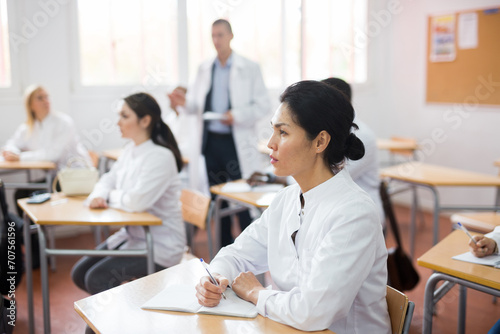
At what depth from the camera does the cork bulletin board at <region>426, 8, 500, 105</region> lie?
14.6 ft

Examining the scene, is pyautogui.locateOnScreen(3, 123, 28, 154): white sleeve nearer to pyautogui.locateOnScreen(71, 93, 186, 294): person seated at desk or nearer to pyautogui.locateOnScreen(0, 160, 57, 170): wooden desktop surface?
pyautogui.locateOnScreen(0, 160, 57, 170): wooden desktop surface

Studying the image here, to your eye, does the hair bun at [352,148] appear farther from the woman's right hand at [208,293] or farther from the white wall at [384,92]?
the white wall at [384,92]

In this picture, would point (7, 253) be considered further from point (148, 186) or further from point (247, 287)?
point (247, 287)

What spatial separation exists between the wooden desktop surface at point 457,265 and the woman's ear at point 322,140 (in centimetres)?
63

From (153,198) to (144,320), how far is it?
3.86ft

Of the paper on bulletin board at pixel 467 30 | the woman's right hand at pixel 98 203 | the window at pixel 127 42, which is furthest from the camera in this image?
the paper on bulletin board at pixel 467 30

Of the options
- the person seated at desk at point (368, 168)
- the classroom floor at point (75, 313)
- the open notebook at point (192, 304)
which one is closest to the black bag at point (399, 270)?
the person seated at desk at point (368, 168)

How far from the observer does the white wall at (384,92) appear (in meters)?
4.08

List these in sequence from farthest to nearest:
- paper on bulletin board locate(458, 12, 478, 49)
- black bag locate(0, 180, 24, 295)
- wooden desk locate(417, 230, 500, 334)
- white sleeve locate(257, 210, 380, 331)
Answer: paper on bulletin board locate(458, 12, 478, 49) → black bag locate(0, 180, 24, 295) → wooden desk locate(417, 230, 500, 334) → white sleeve locate(257, 210, 380, 331)

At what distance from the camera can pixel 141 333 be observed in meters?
1.22

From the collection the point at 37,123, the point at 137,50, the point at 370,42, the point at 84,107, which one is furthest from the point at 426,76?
the point at 37,123

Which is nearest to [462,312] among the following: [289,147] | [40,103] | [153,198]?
[289,147]

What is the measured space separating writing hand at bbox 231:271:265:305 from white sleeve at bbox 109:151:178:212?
1.07 m

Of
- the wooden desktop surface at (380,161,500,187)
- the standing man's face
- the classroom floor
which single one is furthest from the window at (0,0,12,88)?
the wooden desktop surface at (380,161,500,187)
